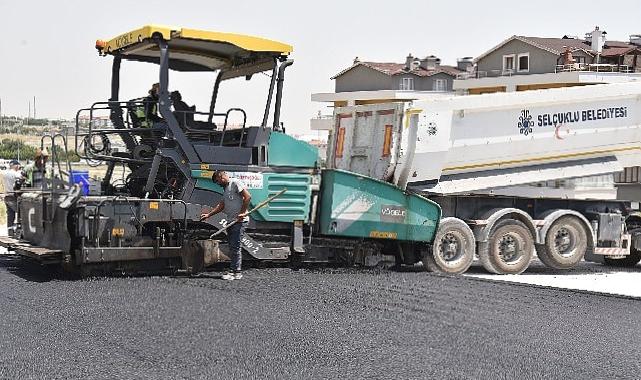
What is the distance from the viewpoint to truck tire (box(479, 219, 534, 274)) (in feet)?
39.9

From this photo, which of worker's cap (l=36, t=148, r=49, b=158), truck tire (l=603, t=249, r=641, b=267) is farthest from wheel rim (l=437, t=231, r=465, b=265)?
worker's cap (l=36, t=148, r=49, b=158)

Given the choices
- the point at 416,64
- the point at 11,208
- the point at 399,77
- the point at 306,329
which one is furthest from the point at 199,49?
the point at 416,64

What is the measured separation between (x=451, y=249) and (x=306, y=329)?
516cm

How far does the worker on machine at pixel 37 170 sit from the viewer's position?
415 inches

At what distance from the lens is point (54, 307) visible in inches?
306

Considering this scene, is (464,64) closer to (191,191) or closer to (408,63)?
(408,63)

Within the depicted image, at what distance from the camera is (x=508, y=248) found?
1234 cm

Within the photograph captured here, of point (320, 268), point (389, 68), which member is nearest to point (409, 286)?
point (320, 268)

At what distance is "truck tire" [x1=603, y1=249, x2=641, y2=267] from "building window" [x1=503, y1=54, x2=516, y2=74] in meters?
39.4

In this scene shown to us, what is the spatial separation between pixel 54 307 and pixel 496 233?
21.2 ft

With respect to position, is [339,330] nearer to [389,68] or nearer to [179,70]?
[179,70]

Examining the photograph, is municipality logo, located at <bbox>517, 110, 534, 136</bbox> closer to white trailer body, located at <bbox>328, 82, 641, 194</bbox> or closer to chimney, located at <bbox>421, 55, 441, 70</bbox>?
white trailer body, located at <bbox>328, 82, 641, 194</bbox>

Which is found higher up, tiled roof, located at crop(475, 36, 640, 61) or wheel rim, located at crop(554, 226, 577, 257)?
tiled roof, located at crop(475, 36, 640, 61)

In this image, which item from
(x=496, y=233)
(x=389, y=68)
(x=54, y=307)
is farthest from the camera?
(x=389, y=68)
